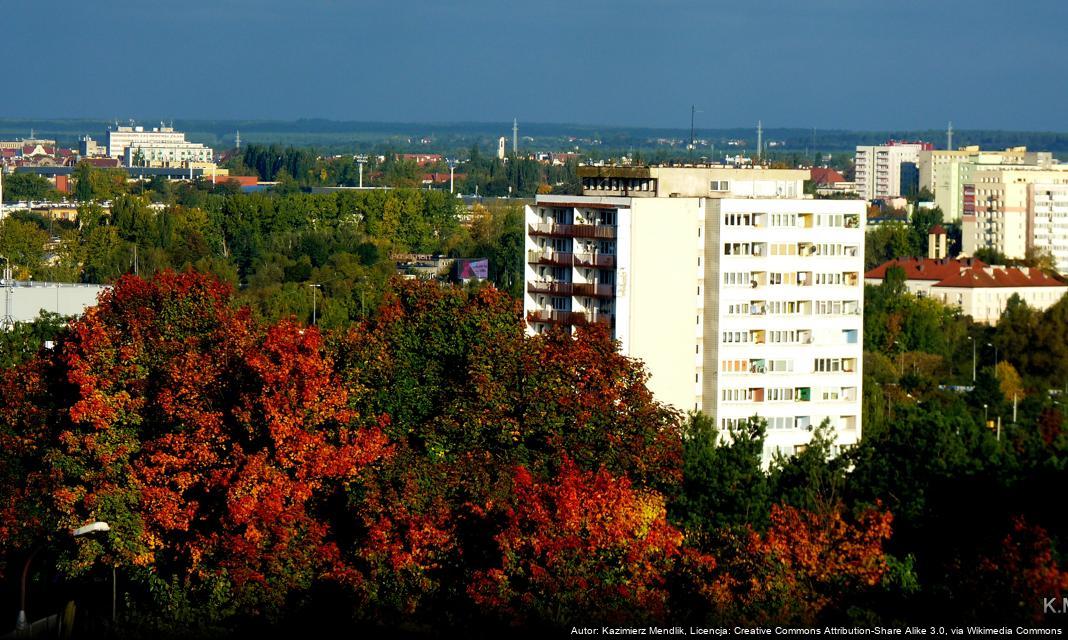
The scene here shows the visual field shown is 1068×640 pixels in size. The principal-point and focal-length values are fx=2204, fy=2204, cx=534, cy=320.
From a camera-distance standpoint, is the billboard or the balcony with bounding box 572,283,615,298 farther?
the billboard

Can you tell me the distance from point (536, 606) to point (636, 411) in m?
5.43

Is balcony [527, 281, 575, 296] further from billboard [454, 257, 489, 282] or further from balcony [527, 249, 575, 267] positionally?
billboard [454, 257, 489, 282]

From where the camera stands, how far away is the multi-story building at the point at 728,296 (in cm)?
4028

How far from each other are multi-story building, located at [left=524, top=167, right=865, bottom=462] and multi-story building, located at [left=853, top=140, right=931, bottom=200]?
136 meters

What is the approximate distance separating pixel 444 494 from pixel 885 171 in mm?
157413

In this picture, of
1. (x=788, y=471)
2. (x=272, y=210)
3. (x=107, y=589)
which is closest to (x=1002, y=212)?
(x=272, y=210)

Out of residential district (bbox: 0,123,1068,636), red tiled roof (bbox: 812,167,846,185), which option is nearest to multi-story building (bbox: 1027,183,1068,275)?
red tiled roof (bbox: 812,167,846,185)

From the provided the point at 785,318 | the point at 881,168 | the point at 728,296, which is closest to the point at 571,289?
the point at 728,296

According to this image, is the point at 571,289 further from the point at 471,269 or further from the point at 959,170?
the point at 959,170

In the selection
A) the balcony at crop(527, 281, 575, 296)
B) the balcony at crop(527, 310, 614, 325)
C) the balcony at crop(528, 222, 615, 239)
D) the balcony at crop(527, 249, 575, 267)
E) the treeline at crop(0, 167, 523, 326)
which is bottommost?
the treeline at crop(0, 167, 523, 326)

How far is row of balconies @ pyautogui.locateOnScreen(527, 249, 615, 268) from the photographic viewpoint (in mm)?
41031

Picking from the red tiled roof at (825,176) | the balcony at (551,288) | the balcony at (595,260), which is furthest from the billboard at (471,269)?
the red tiled roof at (825,176)

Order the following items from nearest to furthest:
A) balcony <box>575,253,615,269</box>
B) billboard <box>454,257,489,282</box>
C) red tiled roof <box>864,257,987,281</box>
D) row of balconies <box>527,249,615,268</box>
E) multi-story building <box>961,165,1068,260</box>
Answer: balcony <box>575,253,615,269</box>, row of balconies <box>527,249,615,268</box>, billboard <box>454,257,489,282</box>, red tiled roof <box>864,257,987,281</box>, multi-story building <box>961,165,1068,260</box>

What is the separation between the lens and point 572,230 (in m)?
42.0
